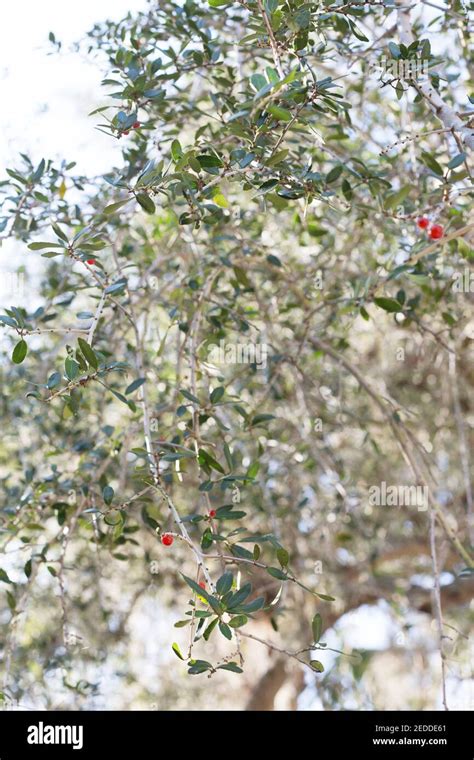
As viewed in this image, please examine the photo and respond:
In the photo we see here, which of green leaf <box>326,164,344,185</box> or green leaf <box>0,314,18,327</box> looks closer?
green leaf <box>0,314,18,327</box>

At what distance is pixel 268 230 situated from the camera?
3.04 meters

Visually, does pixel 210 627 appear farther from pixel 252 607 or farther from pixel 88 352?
pixel 88 352

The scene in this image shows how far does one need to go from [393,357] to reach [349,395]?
560 millimetres

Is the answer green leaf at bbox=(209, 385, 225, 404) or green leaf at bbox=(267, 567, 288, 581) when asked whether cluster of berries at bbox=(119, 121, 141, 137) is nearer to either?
green leaf at bbox=(209, 385, 225, 404)

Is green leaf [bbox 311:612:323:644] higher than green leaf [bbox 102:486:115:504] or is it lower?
lower

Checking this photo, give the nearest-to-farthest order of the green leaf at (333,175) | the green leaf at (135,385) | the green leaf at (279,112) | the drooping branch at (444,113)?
the green leaf at (279,112) < the drooping branch at (444,113) < the green leaf at (135,385) < the green leaf at (333,175)

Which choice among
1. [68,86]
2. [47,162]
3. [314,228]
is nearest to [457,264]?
[314,228]

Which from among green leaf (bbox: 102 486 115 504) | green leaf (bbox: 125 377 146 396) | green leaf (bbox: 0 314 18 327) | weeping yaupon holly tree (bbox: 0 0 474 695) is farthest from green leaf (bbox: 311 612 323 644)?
green leaf (bbox: 0 314 18 327)

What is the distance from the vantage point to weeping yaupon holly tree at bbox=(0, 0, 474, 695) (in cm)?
143

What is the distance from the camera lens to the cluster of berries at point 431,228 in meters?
1.78

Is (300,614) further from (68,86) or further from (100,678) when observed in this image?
(68,86)

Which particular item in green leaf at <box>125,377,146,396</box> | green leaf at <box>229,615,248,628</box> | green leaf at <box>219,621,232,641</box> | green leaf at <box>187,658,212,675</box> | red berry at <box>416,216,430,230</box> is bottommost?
green leaf at <box>187,658,212,675</box>

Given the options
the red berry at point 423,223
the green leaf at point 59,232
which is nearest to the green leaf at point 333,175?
the red berry at point 423,223

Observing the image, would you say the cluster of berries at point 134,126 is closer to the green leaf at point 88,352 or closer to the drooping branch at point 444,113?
the green leaf at point 88,352
